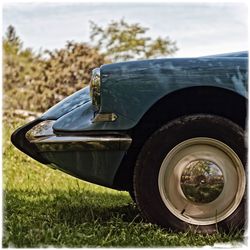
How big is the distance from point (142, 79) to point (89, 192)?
297 centimetres

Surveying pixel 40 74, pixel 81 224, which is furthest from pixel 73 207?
pixel 40 74

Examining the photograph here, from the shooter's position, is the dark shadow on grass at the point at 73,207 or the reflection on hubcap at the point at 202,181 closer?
the reflection on hubcap at the point at 202,181

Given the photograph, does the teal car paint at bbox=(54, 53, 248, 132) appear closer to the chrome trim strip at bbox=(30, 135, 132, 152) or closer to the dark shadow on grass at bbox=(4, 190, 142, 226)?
the chrome trim strip at bbox=(30, 135, 132, 152)

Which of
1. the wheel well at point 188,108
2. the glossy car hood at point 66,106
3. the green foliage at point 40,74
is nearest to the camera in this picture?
the wheel well at point 188,108

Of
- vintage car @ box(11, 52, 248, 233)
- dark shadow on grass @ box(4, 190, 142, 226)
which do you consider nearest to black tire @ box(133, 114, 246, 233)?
vintage car @ box(11, 52, 248, 233)

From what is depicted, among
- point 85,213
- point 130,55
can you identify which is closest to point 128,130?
point 85,213

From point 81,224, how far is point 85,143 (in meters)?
0.60

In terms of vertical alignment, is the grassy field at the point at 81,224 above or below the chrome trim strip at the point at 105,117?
below

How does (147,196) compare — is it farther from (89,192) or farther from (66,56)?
(66,56)

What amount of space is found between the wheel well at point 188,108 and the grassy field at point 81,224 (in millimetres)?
465

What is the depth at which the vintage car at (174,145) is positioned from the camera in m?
3.69

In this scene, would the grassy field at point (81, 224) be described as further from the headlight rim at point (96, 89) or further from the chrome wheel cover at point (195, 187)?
the headlight rim at point (96, 89)

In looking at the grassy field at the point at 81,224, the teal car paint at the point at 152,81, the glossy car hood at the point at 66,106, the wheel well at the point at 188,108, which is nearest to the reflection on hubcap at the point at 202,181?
the grassy field at the point at 81,224

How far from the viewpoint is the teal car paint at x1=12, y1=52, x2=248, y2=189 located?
3693 millimetres
